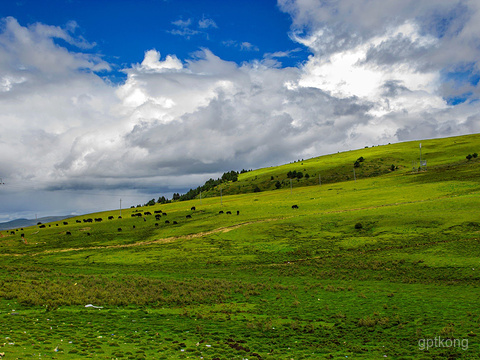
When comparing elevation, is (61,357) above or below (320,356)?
above

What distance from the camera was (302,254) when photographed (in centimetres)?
4806

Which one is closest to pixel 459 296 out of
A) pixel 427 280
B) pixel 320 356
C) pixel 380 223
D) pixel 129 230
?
pixel 427 280

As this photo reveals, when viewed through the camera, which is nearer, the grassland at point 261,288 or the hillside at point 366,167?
the grassland at point 261,288

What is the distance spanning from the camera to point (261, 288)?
104ft

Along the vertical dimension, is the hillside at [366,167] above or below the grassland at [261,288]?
above

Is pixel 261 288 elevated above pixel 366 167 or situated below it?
below

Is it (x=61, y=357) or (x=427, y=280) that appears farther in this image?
(x=427, y=280)

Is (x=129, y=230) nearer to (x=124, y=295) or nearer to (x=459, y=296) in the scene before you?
(x=124, y=295)

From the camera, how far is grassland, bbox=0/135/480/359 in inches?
673

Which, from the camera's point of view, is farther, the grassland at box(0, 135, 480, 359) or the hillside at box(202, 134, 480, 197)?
the hillside at box(202, 134, 480, 197)

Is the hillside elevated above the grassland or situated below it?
above

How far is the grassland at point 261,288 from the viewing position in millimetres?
17094

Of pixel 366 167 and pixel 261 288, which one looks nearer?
pixel 261 288

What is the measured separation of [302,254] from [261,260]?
5991 mm
